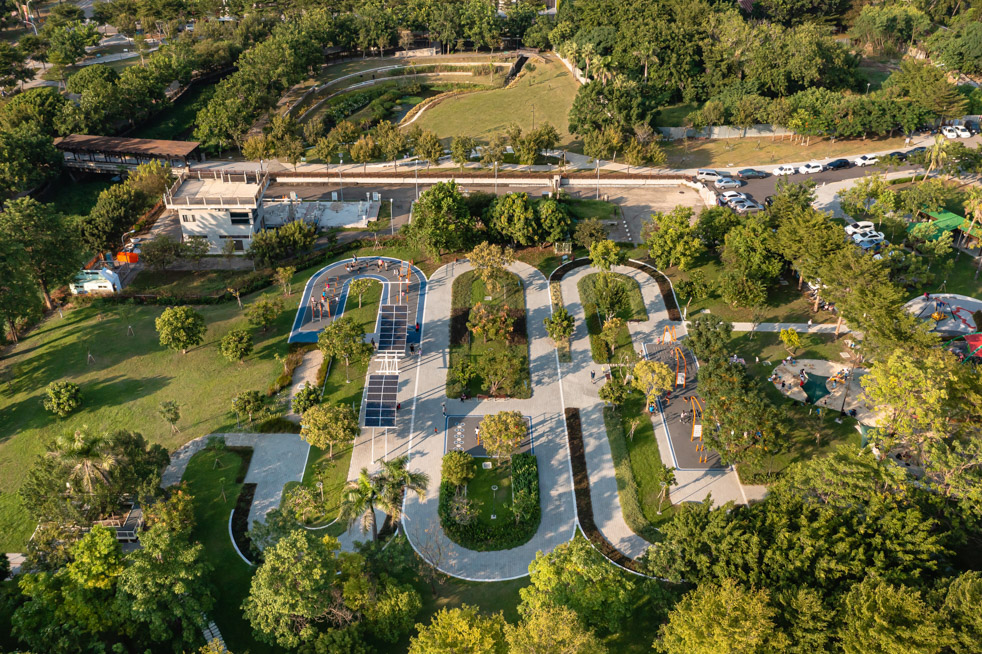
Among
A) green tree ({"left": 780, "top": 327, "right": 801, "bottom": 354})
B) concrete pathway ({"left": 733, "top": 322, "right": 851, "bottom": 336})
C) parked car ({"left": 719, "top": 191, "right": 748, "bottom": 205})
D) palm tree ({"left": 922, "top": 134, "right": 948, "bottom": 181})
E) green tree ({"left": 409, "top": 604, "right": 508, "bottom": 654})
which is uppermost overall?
palm tree ({"left": 922, "top": 134, "right": 948, "bottom": 181})

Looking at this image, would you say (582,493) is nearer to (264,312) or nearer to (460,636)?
(460,636)

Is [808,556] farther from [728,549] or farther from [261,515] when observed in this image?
[261,515]

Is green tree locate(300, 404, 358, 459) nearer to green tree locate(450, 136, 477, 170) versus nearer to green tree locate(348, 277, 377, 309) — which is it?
green tree locate(348, 277, 377, 309)

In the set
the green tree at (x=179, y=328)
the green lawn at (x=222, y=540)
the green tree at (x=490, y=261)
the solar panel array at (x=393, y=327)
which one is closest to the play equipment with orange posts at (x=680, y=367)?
the green tree at (x=490, y=261)

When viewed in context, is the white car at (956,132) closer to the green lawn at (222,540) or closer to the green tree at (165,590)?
the green lawn at (222,540)

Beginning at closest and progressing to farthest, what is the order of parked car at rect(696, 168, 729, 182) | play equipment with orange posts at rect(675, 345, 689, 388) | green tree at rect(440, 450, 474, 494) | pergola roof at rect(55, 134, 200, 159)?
green tree at rect(440, 450, 474, 494), play equipment with orange posts at rect(675, 345, 689, 388), parked car at rect(696, 168, 729, 182), pergola roof at rect(55, 134, 200, 159)

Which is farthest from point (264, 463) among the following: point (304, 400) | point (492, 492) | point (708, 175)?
point (708, 175)

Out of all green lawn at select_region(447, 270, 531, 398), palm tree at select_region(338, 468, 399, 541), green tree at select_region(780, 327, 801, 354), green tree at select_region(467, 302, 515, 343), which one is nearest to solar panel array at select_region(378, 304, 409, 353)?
green lawn at select_region(447, 270, 531, 398)
